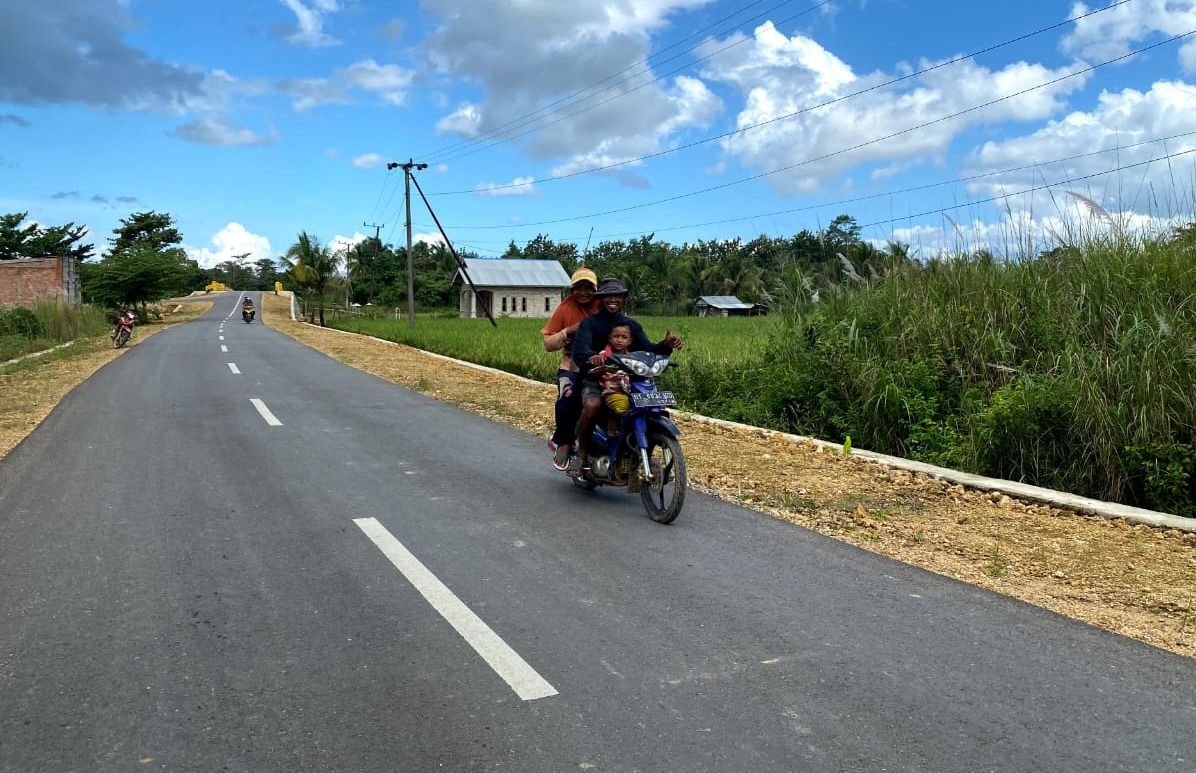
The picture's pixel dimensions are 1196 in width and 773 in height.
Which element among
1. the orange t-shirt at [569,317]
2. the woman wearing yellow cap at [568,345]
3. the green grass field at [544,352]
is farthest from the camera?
the green grass field at [544,352]

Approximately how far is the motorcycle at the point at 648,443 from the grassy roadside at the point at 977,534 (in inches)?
37.4

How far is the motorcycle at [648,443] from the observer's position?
606cm

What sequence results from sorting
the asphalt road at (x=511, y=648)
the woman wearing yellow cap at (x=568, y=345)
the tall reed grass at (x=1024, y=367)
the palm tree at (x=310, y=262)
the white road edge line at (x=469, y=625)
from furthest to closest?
the palm tree at (x=310, y=262) < the tall reed grass at (x=1024, y=367) < the woman wearing yellow cap at (x=568, y=345) < the white road edge line at (x=469, y=625) < the asphalt road at (x=511, y=648)

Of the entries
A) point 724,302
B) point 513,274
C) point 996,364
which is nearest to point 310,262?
point 513,274

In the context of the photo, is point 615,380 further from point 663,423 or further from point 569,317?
point 569,317

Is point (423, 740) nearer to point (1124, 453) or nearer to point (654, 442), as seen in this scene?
point (654, 442)

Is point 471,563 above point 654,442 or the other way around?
the other way around

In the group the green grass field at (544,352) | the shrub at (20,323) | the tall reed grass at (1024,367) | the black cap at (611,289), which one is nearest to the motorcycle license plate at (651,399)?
the black cap at (611,289)

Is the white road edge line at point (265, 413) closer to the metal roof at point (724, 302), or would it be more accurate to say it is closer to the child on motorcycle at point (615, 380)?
the child on motorcycle at point (615, 380)

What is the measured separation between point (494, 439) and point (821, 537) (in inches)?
183

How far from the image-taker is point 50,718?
3.20 m

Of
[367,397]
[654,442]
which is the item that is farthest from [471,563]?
[367,397]

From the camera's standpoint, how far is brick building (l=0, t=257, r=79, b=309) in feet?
127

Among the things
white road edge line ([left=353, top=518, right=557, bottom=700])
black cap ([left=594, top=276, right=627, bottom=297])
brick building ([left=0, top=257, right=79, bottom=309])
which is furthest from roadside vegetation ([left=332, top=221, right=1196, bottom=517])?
brick building ([left=0, top=257, right=79, bottom=309])
